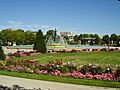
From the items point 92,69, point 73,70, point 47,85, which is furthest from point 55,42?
point 47,85

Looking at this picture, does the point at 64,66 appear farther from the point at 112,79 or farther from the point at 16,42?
the point at 16,42

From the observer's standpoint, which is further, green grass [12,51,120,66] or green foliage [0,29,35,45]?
green foliage [0,29,35,45]

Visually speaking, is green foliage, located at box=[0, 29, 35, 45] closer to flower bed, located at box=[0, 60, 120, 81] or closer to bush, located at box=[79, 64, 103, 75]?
flower bed, located at box=[0, 60, 120, 81]

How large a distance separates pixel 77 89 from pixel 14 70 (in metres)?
7.14

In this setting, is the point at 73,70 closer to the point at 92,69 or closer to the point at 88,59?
the point at 92,69

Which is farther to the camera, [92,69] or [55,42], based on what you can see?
[55,42]

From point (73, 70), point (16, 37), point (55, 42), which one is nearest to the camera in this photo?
point (73, 70)

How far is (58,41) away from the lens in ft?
184

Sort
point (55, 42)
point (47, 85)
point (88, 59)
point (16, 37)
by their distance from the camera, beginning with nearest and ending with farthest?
point (47, 85), point (88, 59), point (55, 42), point (16, 37)

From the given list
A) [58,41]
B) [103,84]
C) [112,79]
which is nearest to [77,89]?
[103,84]

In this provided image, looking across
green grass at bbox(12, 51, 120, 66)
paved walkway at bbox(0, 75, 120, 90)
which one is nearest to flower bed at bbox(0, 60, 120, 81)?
paved walkway at bbox(0, 75, 120, 90)

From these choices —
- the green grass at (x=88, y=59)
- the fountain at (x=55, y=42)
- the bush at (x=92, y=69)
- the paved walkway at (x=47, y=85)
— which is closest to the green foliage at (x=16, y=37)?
the fountain at (x=55, y=42)

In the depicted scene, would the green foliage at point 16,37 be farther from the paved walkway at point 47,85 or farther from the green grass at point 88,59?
the paved walkway at point 47,85

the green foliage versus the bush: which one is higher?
the green foliage
